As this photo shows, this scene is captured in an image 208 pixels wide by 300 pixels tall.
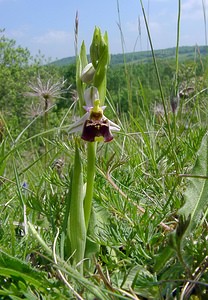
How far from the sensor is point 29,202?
1.12 meters

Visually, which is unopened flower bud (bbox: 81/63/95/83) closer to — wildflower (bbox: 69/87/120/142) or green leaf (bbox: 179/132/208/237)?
→ wildflower (bbox: 69/87/120/142)

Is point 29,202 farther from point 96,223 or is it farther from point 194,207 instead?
point 194,207

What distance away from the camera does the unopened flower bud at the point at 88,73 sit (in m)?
0.93

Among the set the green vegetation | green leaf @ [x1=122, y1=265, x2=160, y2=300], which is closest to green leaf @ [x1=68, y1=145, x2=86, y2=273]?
the green vegetation

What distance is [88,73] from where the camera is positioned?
36.5 inches

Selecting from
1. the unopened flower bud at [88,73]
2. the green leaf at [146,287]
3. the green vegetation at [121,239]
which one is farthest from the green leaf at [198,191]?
the unopened flower bud at [88,73]

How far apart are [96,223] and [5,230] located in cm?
19

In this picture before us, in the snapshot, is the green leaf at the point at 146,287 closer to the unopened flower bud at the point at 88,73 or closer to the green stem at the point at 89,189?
the green stem at the point at 89,189

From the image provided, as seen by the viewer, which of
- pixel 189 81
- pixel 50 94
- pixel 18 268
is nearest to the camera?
pixel 18 268

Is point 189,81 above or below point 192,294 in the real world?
above

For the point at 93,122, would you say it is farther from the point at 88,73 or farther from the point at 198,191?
the point at 198,191

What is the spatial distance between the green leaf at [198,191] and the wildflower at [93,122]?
18cm

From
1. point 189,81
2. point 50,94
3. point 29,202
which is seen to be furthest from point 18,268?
point 189,81

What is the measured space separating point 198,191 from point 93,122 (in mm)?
241
